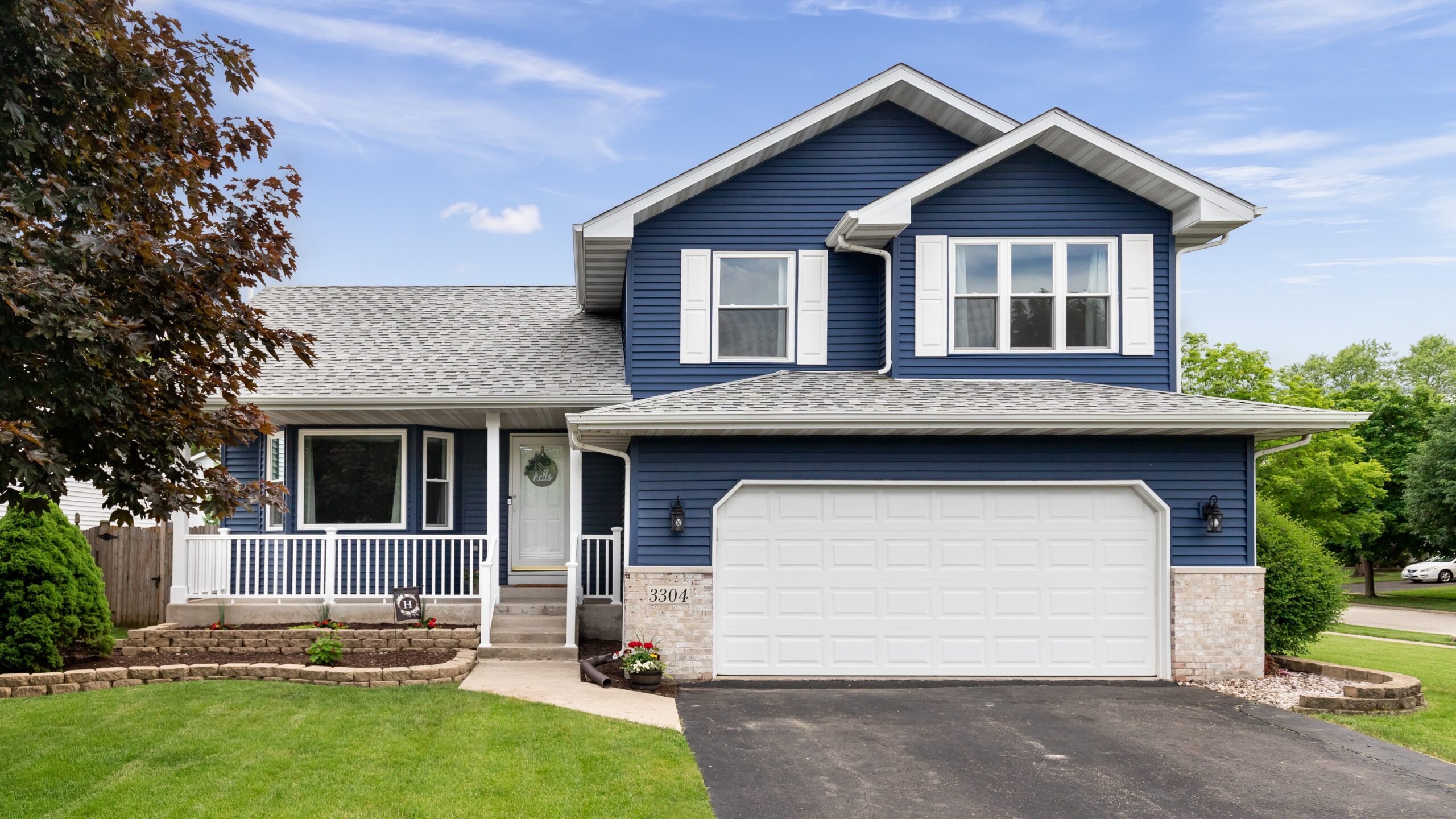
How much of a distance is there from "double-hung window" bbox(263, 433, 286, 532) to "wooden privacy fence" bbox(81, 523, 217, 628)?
1.77 m

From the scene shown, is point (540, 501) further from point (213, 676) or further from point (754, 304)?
point (213, 676)

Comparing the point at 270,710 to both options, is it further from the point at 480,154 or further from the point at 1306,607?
the point at 480,154

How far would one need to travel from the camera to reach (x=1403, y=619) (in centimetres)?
2528

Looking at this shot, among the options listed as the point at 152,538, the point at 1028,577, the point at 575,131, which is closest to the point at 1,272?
the point at 1028,577

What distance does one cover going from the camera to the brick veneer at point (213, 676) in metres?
9.52

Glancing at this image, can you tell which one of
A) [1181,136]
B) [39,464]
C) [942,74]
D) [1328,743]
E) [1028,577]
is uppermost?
[1181,136]

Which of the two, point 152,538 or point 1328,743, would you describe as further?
point 152,538

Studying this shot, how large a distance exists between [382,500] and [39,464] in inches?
300

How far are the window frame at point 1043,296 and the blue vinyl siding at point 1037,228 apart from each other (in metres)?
0.07

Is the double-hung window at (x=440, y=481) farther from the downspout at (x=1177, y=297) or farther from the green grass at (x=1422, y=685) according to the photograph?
the green grass at (x=1422, y=685)

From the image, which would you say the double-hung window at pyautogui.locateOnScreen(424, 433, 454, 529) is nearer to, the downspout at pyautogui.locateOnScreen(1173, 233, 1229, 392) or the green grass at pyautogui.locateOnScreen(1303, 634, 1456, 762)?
the downspout at pyautogui.locateOnScreen(1173, 233, 1229, 392)

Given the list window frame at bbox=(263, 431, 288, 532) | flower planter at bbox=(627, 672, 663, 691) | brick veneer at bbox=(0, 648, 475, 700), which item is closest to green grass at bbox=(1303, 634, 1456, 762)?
flower planter at bbox=(627, 672, 663, 691)

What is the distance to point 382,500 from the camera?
13.0 meters

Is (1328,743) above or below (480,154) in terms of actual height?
below
